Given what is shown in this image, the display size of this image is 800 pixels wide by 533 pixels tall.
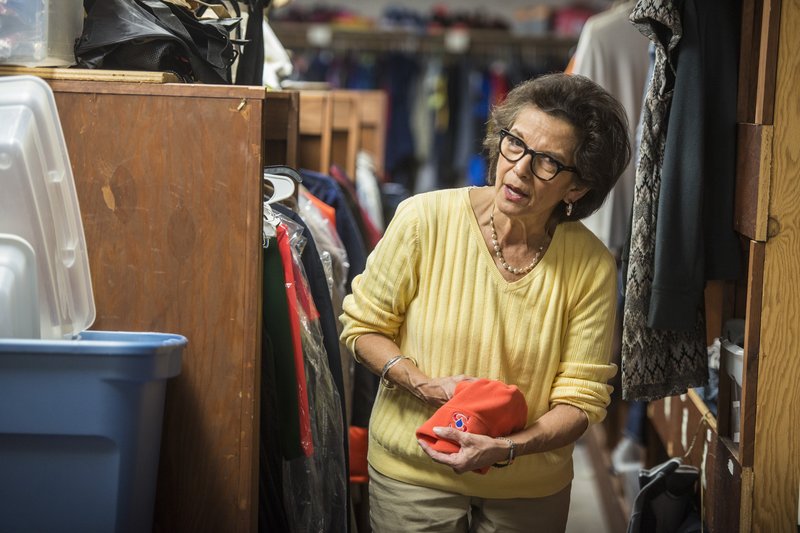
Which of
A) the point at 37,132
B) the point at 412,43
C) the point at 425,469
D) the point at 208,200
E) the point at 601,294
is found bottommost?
the point at 425,469

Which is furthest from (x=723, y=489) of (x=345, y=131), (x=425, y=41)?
(x=425, y=41)

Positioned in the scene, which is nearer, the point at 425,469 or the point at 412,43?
the point at 425,469

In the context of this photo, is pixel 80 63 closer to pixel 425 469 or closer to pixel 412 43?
pixel 425 469

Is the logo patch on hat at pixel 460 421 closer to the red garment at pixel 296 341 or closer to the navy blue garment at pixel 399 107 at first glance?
the red garment at pixel 296 341

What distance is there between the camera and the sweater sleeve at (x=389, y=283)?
188 centimetres

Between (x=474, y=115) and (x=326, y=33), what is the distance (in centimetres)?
118

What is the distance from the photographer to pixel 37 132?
159cm

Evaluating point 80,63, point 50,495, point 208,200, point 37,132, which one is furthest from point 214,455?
point 80,63

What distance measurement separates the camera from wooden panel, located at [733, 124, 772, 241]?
1948mm

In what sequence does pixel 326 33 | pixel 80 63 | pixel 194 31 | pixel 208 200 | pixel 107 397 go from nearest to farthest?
pixel 107 397
pixel 208 200
pixel 80 63
pixel 194 31
pixel 326 33

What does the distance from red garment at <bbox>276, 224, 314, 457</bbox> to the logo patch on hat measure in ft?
1.51

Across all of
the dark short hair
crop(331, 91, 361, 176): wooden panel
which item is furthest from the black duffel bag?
crop(331, 91, 361, 176): wooden panel

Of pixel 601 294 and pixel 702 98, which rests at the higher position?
pixel 702 98

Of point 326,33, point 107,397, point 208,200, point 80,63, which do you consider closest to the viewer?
point 107,397
